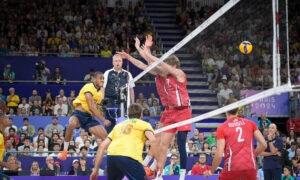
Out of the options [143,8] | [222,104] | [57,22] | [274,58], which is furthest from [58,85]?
[274,58]

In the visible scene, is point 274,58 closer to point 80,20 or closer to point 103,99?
point 103,99

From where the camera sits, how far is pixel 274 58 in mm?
6312

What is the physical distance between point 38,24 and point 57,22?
0.93 meters

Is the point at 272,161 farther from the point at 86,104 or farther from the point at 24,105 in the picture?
the point at 24,105

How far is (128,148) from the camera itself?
284 inches

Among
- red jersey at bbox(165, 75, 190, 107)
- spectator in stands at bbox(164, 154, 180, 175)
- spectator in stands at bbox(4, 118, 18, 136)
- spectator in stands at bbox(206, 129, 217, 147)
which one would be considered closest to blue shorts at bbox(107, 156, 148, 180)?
red jersey at bbox(165, 75, 190, 107)

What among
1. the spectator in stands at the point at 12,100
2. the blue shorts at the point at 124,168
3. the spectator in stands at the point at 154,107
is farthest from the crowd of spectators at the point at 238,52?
the spectator in stands at the point at 12,100

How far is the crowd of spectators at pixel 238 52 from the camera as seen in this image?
21.1 ft

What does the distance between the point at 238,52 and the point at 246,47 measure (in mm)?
429

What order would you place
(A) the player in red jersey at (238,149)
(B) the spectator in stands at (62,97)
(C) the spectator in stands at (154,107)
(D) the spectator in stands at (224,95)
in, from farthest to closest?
1. (B) the spectator in stands at (62,97)
2. (C) the spectator in stands at (154,107)
3. (D) the spectator in stands at (224,95)
4. (A) the player in red jersey at (238,149)

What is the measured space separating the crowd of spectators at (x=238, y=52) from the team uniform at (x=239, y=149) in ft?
1.57

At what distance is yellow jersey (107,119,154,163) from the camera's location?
7203 mm

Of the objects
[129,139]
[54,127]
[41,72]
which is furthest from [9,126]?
[129,139]

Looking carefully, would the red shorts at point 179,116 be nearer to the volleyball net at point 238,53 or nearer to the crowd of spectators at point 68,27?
the volleyball net at point 238,53
